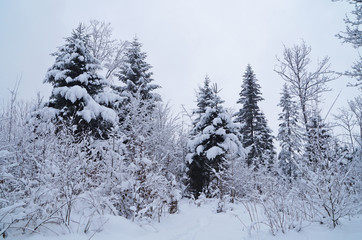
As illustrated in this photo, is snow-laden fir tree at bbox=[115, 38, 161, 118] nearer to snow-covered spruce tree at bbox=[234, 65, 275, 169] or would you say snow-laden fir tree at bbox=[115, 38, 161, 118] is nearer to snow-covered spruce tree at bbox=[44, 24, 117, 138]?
snow-covered spruce tree at bbox=[44, 24, 117, 138]

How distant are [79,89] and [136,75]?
7.22m

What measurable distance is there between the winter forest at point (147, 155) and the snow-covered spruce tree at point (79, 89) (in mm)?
54

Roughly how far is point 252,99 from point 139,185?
18.5 meters

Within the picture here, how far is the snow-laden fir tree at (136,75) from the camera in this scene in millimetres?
15641

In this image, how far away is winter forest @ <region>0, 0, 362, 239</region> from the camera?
3.50 meters

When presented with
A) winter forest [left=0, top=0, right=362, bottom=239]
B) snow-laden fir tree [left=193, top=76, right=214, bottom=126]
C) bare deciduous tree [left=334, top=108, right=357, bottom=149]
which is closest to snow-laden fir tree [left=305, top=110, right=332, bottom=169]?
winter forest [left=0, top=0, right=362, bottom=239]

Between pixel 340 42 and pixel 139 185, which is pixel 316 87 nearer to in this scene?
pixel 340 42

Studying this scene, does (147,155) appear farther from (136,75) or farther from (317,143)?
(136,75)

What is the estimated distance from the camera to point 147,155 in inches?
252

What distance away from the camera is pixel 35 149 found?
15.4ft

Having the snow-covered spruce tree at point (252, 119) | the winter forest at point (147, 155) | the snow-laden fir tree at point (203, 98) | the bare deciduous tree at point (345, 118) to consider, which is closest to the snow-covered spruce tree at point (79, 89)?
the winter forest at point (147, 155)

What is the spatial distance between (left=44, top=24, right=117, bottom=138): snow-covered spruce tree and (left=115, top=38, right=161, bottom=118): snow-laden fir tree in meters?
4.49

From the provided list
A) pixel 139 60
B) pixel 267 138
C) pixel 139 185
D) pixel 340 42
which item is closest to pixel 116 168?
pixel 139 185

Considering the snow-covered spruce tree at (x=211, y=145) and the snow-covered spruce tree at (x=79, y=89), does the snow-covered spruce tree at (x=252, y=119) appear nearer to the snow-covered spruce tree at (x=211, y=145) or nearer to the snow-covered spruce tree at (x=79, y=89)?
the snow-covered spruce tree at (x=211, y=145)
